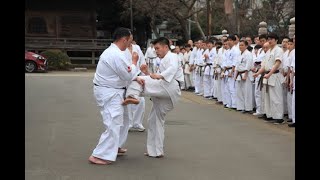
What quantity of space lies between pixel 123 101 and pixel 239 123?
456cm

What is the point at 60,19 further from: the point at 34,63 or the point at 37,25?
the point at 34,63

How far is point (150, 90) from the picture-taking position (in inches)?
282

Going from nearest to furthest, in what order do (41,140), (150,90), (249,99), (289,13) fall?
(150,90) → (41,140) → (249,99) → (289,13)

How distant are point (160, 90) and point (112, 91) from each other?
2.32ft

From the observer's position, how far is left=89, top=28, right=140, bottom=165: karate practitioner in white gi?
273 inches

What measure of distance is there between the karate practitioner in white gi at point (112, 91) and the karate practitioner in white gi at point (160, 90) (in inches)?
6.5

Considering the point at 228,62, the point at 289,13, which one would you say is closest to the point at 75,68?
the point at 289,13

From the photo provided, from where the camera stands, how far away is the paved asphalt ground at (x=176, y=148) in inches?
255

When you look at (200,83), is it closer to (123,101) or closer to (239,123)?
(239,123)

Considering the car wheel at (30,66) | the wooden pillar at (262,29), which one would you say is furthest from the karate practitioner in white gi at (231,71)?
the car wheel at (30,66)

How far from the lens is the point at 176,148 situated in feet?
26.7

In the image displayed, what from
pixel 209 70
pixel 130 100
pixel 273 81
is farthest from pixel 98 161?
pixel 209 70

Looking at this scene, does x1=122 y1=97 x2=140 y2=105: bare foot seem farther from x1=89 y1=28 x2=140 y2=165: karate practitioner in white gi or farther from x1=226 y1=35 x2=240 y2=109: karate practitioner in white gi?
x1=226 y1=35 x2=240 y2=109: karate practitioner in white gi

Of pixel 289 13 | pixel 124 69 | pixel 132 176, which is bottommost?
pixel 132 176
